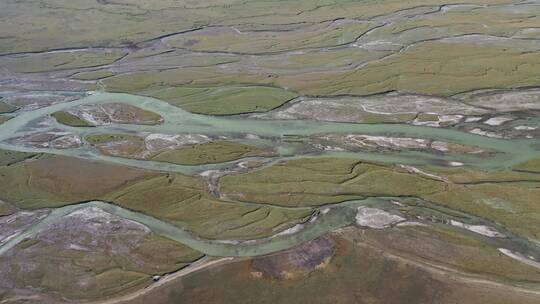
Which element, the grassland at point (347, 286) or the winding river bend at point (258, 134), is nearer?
the grassland at point (347, 286)

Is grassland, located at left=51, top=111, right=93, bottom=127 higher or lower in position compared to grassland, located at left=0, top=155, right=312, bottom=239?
higher

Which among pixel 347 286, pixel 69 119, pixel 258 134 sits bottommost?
pixel 347 286

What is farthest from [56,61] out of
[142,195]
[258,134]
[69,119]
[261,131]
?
[142,195]

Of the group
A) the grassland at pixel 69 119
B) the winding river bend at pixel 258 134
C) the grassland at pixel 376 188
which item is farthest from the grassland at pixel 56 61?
the grassland at pixel 376 188

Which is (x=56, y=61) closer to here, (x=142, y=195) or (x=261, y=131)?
(x=261, y=131)

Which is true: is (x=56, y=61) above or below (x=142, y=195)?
above

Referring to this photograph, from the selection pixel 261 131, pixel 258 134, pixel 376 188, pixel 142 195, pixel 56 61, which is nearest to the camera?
pixel 376 188

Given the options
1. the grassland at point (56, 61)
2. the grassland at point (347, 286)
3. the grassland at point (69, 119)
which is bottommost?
the grassland at point (347, 286)

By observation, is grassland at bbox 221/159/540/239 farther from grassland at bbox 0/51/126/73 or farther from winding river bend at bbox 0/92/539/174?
grassland at bbox 0/51/126/73

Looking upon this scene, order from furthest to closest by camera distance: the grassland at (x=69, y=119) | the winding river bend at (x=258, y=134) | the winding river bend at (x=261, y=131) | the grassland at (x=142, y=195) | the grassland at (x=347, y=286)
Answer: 1. the grassland at (x=69, y=119)
2. the winding river bend at (x=261, y=131)
3. the grassland at (x=142, y=195)
4. the winding river bend at (x=258, y=134)
5. the grassland at (x=347, y=286)

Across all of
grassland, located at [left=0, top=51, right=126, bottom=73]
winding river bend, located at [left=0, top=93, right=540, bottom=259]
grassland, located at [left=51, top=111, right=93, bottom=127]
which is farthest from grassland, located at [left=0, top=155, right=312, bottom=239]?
grassland, located at [left=0, top=51, right=126, bottom=73]

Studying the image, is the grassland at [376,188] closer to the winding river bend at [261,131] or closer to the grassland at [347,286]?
the winding river bend at [261,131]

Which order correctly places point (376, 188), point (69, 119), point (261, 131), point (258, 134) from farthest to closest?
1. point (69, 119)
2. point (261, 131)
3. point (258, 134)
4. point (376, 188)
